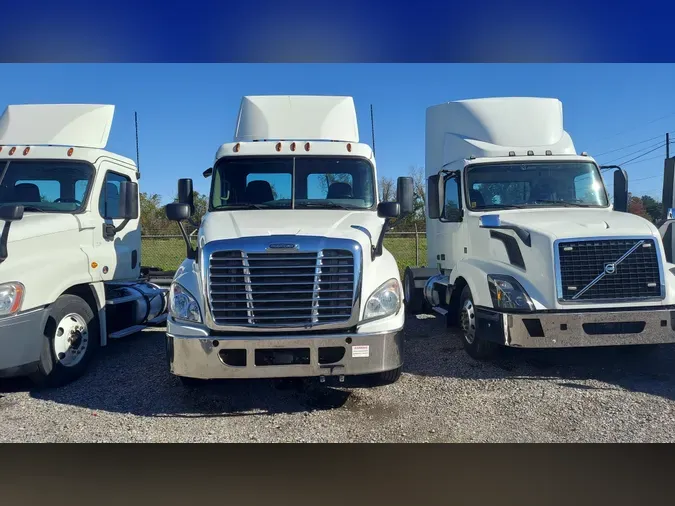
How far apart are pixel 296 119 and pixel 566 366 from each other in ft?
13.6

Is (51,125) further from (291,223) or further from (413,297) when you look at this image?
(413,297)

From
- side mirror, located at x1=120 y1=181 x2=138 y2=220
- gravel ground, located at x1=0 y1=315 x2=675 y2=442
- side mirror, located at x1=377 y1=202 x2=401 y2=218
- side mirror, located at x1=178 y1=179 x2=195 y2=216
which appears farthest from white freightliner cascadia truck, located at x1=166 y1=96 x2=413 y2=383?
side mirror, located at x1=120 y1=181 x2=138 y2=220

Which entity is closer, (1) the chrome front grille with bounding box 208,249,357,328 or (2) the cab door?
(1) the chrome front grille with bounding box 208,249,357,328

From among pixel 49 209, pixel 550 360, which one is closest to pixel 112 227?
pixel 49 209

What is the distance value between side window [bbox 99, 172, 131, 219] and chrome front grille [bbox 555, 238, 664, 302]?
198 inches

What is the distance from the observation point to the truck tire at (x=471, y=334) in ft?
18.9

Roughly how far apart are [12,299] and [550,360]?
554 cm

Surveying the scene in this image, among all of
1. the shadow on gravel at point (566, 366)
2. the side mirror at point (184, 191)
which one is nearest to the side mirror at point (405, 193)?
the shadow on gravel at point (566, 366)

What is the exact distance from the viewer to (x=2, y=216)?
4777mm

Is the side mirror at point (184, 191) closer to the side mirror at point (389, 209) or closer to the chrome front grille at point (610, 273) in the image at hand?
the side mirror at point (389, 209)

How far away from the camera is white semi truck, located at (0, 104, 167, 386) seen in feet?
15.7

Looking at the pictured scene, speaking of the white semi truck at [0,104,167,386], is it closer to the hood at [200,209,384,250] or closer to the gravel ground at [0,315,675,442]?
the gravel ground at [0,315,675,442]

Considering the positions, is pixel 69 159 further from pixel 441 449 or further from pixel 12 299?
pixel 441 449

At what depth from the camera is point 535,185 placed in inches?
254
